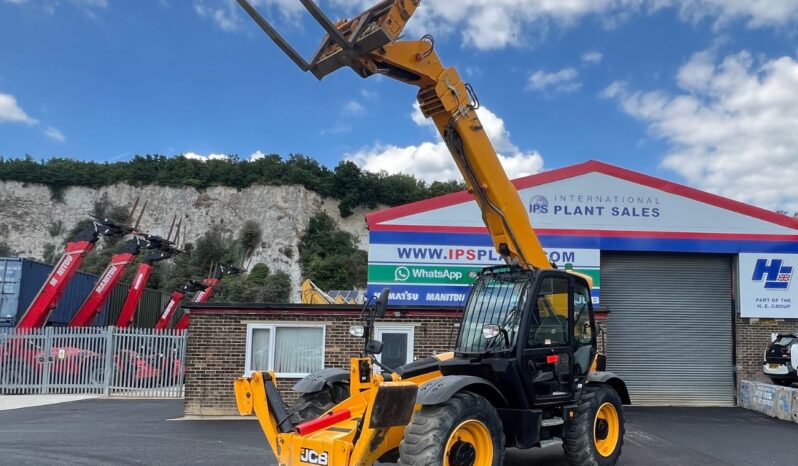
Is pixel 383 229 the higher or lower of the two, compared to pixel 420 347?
higher

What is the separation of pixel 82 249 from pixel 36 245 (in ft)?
168

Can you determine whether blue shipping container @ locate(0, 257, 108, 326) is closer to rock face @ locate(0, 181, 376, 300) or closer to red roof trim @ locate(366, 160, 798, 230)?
red roof trim @ locate(366, 160, 798, 230)

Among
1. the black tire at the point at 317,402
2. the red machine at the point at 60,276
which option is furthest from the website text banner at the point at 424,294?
the red machine at the point at 60,276

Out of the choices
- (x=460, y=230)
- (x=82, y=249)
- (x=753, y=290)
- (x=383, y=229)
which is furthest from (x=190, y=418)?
(x=753, y=290)

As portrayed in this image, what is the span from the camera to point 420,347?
14.3m

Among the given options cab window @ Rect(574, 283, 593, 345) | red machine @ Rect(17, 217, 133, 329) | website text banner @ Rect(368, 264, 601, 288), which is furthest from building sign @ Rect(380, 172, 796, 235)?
red machine @ Rect(17, 217, 133, 329)

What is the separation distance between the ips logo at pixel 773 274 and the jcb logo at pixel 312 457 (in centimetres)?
1457

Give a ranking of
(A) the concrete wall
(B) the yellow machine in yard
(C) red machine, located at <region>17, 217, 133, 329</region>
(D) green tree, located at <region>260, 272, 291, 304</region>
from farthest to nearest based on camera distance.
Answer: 1. (D) green tree, located at <region>260, 272, 291, 304</region>
2. (C) red machine, located at <region>17, 217, 133, 329</region>
3. (A) the concrete wall
4. (B) the yellow machine in yard

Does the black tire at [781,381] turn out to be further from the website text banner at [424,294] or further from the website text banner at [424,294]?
the website text banner at [424,294]

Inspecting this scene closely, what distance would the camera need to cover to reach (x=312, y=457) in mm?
5773

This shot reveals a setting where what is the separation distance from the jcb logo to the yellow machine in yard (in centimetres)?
1

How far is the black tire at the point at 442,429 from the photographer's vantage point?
225 inches

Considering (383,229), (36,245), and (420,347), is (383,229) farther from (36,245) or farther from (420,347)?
(36,245)

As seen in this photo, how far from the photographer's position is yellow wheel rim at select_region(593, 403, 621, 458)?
8070mm
